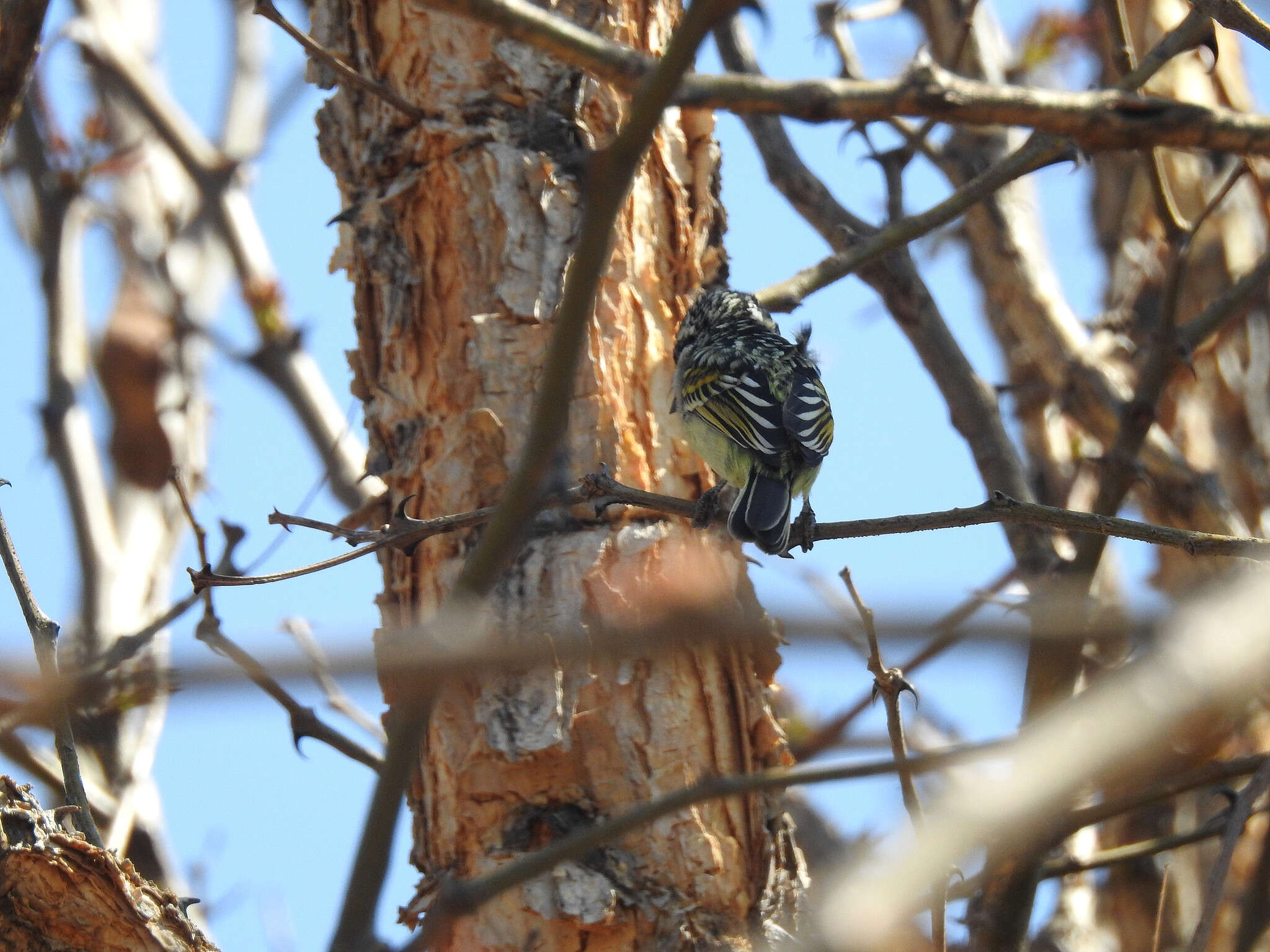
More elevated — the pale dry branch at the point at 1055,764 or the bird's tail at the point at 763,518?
the bird's tail at the point at 763,518

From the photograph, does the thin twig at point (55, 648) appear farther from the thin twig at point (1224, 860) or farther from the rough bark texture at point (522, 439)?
the thin twig at point (1224, 860)

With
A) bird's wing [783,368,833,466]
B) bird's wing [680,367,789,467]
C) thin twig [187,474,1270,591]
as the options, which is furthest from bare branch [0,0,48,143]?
bird's wing [783,368,833,466]

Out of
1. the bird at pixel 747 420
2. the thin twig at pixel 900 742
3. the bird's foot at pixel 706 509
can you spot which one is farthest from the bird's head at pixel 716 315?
the thin twig at pixel 900 742

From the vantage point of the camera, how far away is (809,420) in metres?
4.29

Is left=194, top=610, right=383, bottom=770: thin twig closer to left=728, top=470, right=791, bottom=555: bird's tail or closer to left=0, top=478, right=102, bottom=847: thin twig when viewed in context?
left=0, top=478, right=102, bottom=847: thin twig

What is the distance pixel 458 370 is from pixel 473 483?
0.34m

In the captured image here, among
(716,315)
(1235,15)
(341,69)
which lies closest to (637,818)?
(1235,15)

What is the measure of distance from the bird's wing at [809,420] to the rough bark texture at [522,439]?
0.36m

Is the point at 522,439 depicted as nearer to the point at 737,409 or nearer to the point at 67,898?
the point at 737,409

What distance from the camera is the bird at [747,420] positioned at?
12.2ft

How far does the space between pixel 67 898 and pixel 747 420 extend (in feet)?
8.32

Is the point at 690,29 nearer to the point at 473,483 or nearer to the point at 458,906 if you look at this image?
the point at 458,906

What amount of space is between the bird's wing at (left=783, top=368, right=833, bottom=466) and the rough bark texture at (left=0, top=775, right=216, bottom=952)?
95.5 inches

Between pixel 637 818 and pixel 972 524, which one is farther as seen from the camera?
pixel 972 524
